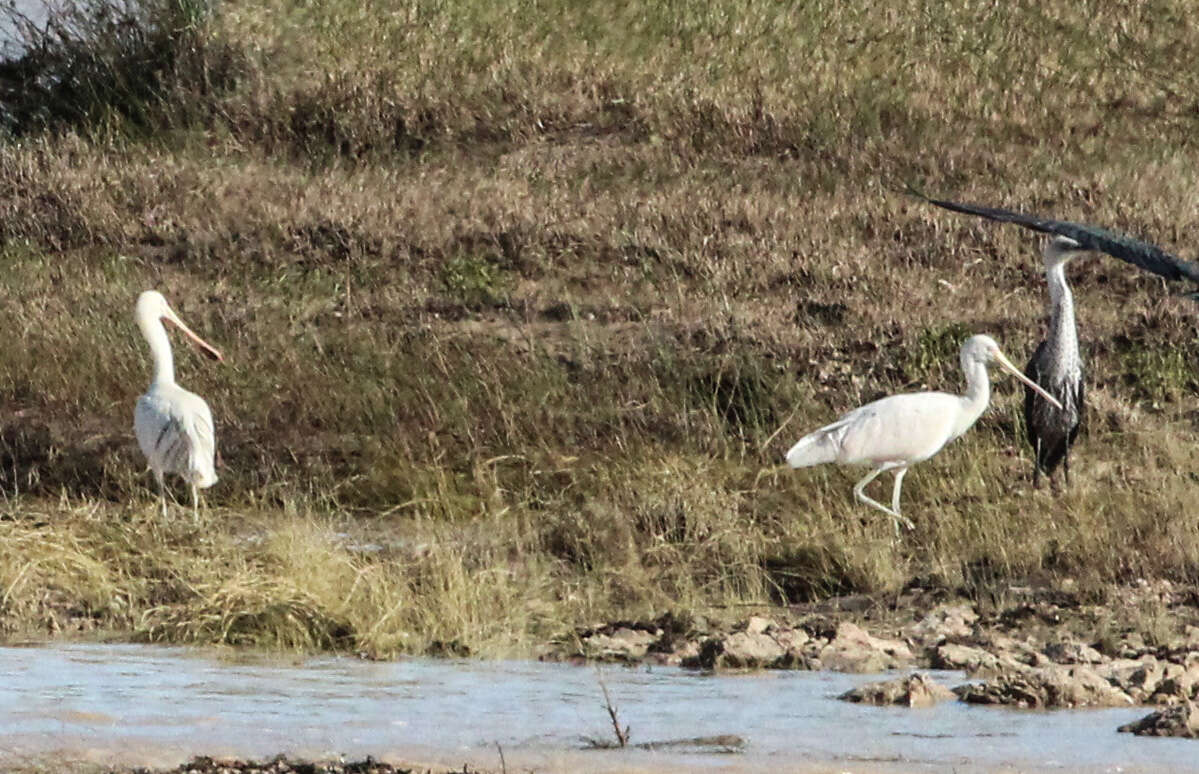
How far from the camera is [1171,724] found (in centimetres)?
662

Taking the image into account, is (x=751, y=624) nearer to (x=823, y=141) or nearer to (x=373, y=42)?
Result: (x=823, y=141)

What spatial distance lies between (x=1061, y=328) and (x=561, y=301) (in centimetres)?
523

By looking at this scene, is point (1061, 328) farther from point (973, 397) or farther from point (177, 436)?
point (177, 436)

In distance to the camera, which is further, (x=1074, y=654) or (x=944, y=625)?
(x=944, y=625)

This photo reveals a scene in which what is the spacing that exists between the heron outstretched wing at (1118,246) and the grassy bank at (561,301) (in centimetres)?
146

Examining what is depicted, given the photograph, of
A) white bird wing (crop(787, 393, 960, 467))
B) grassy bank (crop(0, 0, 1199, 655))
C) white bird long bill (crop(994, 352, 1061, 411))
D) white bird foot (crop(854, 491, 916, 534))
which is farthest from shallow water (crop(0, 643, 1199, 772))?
white bird long bill (crop(994, 352, 1061, 411))

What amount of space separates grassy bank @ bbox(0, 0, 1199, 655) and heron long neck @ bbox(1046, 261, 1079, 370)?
0.69 meters

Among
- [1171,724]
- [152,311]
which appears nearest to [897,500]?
[152,311]

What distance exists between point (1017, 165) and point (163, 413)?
35.9ft

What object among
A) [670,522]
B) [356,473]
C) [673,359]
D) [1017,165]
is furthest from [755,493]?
[1017,165]

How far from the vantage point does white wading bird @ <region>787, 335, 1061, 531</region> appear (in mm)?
10992

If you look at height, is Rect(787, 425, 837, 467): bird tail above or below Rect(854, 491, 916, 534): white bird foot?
above

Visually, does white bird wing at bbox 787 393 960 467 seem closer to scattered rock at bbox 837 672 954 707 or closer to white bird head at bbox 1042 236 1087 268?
white bird head at bbox 1042 236 1087 268

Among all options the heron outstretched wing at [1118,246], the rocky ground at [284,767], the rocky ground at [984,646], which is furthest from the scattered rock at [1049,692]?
the rocky ground at [284,767]
